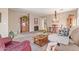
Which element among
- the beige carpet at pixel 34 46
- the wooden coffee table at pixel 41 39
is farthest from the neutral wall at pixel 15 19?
the wooden coffee table at pixel 41 39

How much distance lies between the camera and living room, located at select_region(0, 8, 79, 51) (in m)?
1.84

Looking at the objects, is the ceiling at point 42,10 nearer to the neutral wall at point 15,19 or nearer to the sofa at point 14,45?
the neutral wall at point 15,19

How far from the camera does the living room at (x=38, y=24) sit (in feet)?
6.05

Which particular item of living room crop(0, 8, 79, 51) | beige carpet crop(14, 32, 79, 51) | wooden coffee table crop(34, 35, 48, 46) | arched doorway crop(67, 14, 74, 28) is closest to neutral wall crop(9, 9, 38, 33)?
living room crop(0, 8, 79, 51)

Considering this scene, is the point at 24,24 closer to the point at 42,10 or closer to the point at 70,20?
the point at 42,10

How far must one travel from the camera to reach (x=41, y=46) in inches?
74.2

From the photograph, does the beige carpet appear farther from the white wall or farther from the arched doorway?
the arched doorway

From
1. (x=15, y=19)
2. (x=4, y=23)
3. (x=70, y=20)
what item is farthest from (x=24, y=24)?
(x=70, y=20)

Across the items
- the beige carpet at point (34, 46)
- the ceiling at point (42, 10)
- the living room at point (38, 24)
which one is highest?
the ceiling at point (42, 10)

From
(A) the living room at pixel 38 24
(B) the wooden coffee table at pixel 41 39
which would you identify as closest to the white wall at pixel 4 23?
(A) the living room at pixel 38 24

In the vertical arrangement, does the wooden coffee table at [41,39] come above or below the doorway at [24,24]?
below

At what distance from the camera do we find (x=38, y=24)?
6.35 feet
